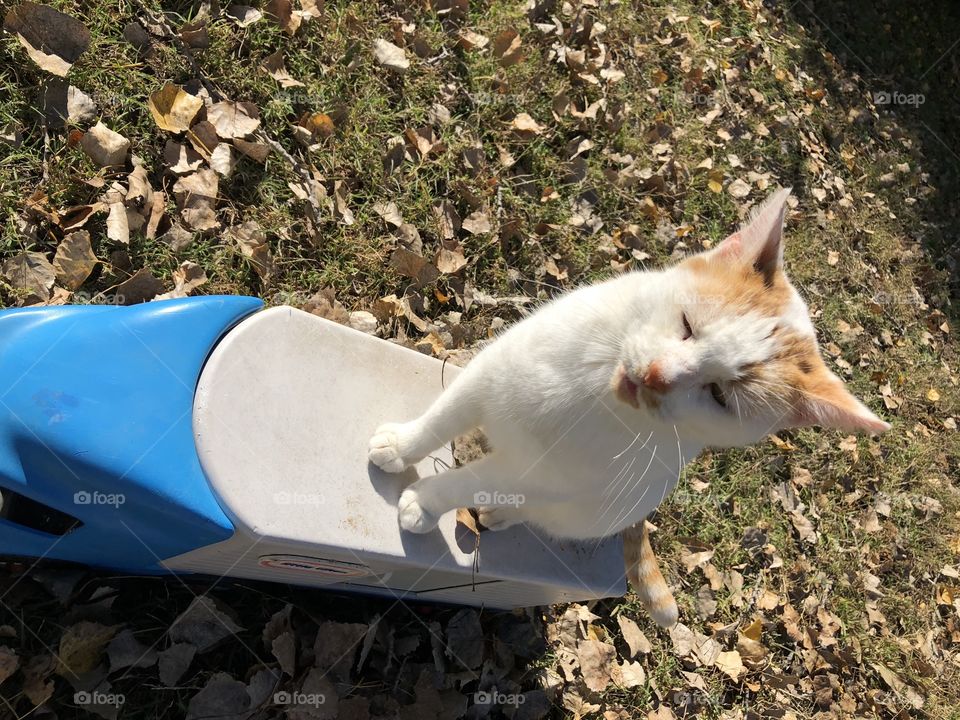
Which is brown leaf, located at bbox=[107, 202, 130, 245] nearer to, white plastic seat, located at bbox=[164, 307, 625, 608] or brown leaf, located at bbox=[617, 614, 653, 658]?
white plastic seat, located at bbox=[164, 307, 625, 608]

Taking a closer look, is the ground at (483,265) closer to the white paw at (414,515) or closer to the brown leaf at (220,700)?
the brown leaf at (220,700)

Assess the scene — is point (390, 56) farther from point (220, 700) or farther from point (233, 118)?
point (220, 700)

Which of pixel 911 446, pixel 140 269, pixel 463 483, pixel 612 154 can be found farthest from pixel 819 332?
pixel 140 269

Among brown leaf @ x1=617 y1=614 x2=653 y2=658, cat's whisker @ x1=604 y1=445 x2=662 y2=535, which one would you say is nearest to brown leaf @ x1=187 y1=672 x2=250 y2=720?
cat's whisker @ x1=604 y1=445 x2=662 y2=535

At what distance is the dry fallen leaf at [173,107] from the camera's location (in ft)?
8.11

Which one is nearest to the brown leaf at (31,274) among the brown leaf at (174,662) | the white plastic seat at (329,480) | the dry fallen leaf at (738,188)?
the white plastic seat at (329,480)

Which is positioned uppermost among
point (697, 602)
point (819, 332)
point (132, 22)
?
point (132, 22)

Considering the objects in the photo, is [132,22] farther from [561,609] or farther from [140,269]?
[561,609]

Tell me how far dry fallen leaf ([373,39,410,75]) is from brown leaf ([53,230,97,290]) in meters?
1.55

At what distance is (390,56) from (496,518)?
2.16 meters

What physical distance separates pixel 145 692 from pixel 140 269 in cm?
132

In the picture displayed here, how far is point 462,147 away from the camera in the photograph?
10.6 ft

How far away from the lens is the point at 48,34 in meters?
2.33

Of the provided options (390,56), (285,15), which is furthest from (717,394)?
(285,15)
